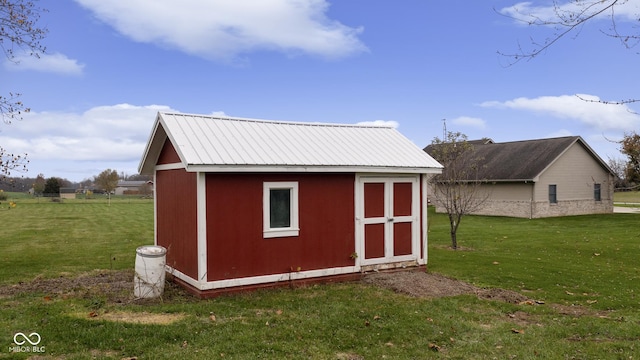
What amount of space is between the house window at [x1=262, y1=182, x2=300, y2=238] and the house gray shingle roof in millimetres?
22073

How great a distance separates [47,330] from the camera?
7.13m

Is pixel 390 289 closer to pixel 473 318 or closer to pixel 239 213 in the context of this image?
pixel 473 318

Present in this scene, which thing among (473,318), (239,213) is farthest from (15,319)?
(473,318)

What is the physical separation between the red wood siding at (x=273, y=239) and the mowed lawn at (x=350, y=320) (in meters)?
0.60

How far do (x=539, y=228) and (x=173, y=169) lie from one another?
64.8 ft

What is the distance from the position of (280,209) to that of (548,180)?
2550cm

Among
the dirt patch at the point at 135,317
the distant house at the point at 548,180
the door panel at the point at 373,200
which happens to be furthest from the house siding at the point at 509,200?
the dirt patch at the point at 135,317

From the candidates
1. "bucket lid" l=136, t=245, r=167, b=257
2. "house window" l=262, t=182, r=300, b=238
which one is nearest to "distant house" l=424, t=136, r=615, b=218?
"house window" l=262, t=182, r=300, b=238

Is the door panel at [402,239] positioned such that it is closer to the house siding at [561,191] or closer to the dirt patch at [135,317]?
the dirt patch at [135,317]

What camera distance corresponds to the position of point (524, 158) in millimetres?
32688

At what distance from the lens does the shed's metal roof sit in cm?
965

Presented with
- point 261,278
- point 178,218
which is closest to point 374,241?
point 261,278

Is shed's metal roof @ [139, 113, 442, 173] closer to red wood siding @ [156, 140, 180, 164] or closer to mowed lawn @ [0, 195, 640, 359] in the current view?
red wood siding @ [156, 140, 180, 164]

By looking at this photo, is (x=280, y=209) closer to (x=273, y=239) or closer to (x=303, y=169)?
(x=273, y=239)
